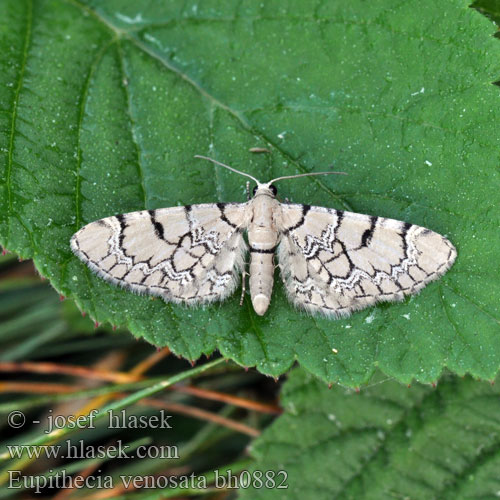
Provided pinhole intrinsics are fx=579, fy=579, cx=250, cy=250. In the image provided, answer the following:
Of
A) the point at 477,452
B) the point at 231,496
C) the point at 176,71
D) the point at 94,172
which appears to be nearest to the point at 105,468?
the point at 231,496

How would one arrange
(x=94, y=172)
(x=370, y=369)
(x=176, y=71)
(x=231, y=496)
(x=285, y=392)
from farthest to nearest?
(x=231, y=496), (x=285, y=392), (x=176, y=71), (x=94, y=172), (x=370, y=369)

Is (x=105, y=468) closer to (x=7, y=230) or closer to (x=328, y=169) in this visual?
(x=7, y=230)

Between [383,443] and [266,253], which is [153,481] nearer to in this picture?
[383,443]

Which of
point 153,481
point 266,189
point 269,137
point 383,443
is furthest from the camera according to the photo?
point 153,481

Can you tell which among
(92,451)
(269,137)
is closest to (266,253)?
(269,137)

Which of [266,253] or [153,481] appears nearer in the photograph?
[266,253]

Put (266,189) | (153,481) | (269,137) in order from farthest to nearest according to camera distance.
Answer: (153,481) < (269,137) < (266,189)
